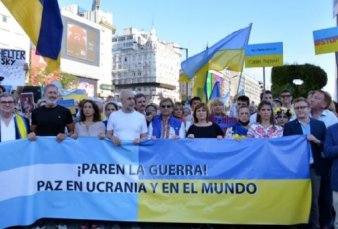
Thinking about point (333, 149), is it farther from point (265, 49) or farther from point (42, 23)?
point (265, 49)

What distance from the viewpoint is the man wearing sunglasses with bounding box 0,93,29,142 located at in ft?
18.5

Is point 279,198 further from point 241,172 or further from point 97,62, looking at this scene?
point 97,62

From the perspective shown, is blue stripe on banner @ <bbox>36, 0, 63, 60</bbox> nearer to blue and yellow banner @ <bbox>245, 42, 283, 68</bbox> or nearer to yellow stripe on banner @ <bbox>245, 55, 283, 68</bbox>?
blue and yellow banner @ <bbox>245, 42, 283, 68</bbox>

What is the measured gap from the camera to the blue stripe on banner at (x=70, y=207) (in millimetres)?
5449

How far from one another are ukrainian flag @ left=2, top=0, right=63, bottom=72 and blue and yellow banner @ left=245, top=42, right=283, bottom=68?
7.43 metres

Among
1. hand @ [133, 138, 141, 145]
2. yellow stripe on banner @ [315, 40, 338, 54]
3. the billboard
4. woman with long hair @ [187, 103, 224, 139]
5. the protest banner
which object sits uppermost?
the billboard

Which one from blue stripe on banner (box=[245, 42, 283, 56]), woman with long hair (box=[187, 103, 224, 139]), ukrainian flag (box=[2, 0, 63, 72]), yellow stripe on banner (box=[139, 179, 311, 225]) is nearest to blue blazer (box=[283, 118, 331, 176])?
yellow stripe on banner (box=[139, 179, 311, 225])

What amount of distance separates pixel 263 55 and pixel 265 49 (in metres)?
0.19

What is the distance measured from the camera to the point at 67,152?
568 cm

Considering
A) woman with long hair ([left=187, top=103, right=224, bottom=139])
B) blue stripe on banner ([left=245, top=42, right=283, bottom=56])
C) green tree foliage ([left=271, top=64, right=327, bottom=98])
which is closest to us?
woman with long hair ([left=187, top=103, right=224, bottom=139])

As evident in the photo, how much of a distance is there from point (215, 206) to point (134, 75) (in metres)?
164

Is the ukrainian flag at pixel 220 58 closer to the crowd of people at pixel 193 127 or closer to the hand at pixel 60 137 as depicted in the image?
the crowd of people at pixel 193 127

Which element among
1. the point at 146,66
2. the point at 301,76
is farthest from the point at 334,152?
the point at 146,66

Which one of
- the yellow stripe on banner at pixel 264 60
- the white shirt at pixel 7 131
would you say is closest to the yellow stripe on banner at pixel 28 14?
the white shirt at pixel 7 131
